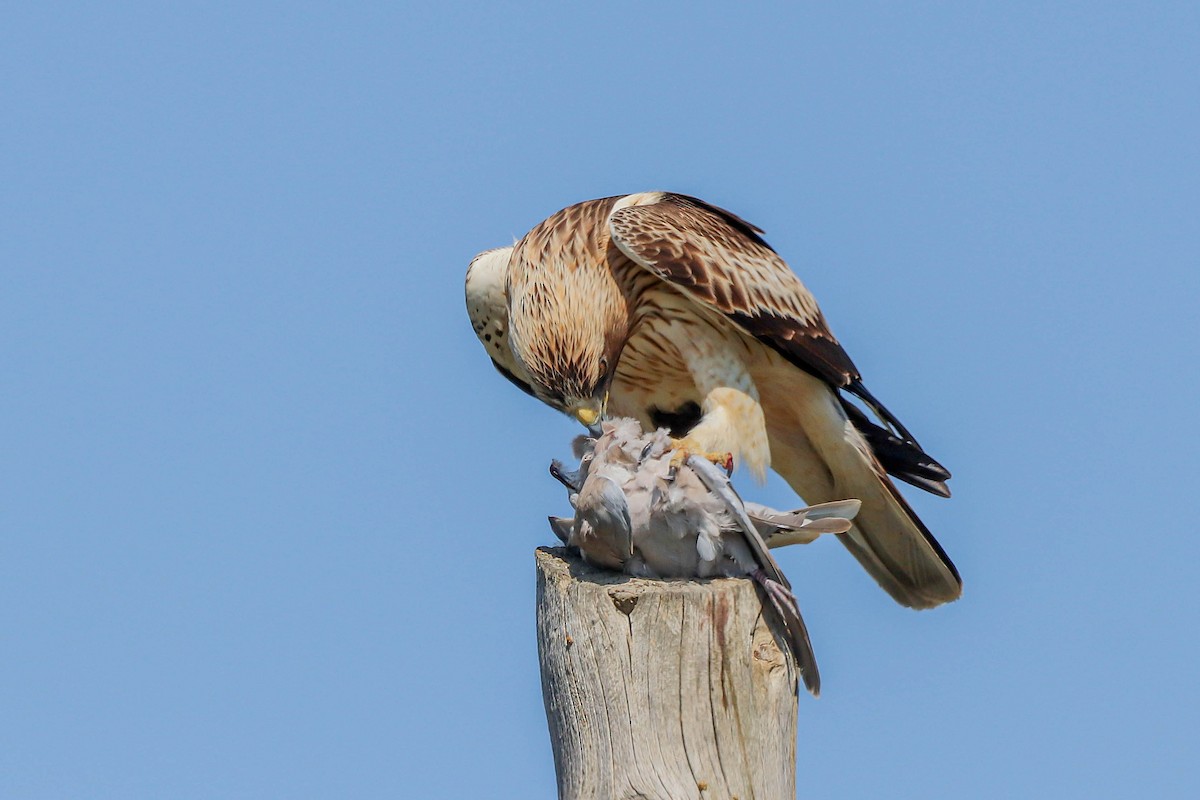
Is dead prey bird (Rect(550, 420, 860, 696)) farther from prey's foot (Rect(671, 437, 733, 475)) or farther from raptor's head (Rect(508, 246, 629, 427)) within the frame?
raptor's head (Rect(508, 246, 629, 427))

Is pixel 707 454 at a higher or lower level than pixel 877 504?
higher

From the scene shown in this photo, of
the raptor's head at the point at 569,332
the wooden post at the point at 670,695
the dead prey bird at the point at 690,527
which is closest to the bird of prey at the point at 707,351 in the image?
the raptor's head at the point at 569,332

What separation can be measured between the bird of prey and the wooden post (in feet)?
5.28

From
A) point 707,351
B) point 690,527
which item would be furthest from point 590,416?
point 690,527

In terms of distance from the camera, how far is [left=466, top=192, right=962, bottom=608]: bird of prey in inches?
231

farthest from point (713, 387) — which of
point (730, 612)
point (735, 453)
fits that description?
point (730, 612)

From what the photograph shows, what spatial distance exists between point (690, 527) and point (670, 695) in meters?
0.65

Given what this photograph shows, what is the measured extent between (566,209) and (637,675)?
303cm

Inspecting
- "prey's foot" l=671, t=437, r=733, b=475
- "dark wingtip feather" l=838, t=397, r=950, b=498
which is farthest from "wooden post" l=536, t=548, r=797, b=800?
"dark wingtip feather" l=838, t=397, r=950, b=498

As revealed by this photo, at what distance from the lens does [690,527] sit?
173 inches

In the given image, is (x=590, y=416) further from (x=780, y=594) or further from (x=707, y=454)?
(x=780, y=594)

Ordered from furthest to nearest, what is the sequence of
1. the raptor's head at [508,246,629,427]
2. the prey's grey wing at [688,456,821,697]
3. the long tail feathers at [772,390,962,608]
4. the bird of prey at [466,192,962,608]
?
the long tail feathers at [772,390,962,608] → the bird of prey at [466,192,962,608] → the raptor's head at [508,246,629,427] → the prey's grey wing at [688,456,821,697]

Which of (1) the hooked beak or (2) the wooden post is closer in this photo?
(2) the wooden post

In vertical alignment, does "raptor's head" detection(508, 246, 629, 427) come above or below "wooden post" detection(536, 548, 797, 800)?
above
